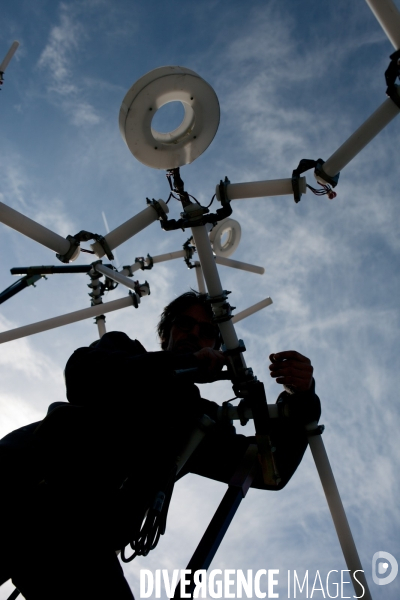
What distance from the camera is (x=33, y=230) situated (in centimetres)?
513

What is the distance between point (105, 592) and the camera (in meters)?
3.53

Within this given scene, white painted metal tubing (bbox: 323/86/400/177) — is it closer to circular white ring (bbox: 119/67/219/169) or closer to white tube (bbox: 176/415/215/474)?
circular white ring (bbox: 119/67/219/169)

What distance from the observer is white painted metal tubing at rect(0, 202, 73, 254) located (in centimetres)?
495

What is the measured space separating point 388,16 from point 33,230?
13.9ft

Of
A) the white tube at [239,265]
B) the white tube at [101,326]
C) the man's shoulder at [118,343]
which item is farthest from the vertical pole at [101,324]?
the man's shoulder at [118,343]

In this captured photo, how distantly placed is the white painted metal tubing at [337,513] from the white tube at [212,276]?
4.17 feet

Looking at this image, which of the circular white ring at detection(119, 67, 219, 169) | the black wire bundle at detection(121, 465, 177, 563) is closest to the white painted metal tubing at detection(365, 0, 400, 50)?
the circular white ring at detection(119, 67, 219, 169)

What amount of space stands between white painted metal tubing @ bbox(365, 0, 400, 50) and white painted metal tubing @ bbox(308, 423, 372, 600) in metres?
3.88

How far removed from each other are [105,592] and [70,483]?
0.89m

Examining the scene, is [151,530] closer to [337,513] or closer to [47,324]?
[337,513]

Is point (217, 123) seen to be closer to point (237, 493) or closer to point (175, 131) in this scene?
point (175, 131)

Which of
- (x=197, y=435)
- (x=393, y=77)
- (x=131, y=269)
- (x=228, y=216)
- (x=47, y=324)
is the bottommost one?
(x=197, y=435)

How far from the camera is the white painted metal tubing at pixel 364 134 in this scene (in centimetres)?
442

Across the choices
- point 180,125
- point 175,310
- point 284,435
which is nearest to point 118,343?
point 175,310
